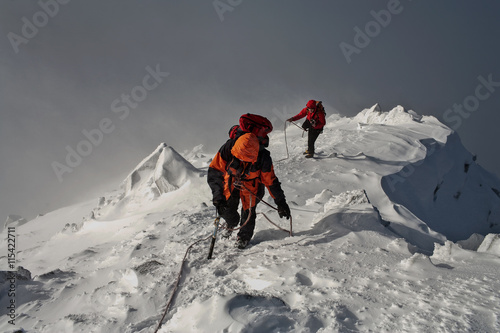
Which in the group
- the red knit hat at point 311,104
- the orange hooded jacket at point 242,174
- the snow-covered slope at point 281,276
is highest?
the red knit hat at point 311,104

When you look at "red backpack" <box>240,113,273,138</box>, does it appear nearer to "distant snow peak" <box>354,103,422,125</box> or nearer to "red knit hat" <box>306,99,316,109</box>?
"red knit hat" <box>306,99,316,109</box>

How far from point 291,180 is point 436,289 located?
631 centimetres

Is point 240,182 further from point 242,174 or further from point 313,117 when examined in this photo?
point 313,117

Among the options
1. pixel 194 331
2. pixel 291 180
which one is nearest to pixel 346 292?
pixel 194 331

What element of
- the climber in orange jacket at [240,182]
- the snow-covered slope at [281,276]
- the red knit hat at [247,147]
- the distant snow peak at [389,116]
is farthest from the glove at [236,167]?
the distant snow peak at [389,116]

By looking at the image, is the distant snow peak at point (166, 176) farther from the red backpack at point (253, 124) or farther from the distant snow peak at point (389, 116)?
the distant snow peak at point (389, 116)

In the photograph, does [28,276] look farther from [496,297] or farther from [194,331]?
[496,297]

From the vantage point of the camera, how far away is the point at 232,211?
498cm

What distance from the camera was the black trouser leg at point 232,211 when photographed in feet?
16.1

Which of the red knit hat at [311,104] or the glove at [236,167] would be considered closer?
the glove at [236,167]

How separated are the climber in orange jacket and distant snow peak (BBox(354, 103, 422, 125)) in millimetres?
24520

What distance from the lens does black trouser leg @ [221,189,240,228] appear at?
491 cm

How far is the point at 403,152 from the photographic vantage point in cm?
1413

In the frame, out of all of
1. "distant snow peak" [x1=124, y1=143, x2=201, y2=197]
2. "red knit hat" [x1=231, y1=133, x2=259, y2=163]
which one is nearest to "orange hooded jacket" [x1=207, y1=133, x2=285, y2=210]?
"red knit hat" [x1=231, y1=133, x2=259, y2=163]
